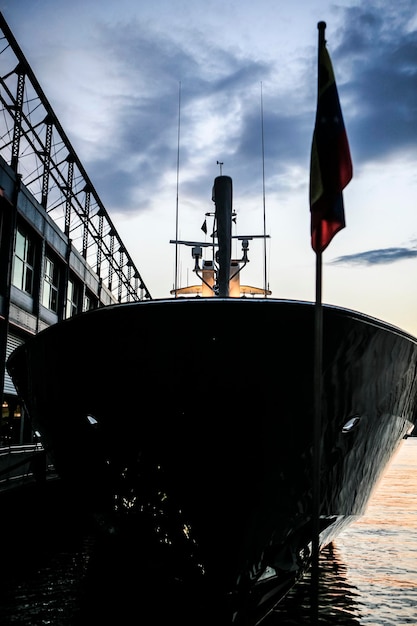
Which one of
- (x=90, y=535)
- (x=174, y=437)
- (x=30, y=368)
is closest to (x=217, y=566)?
(x=174, y=437)

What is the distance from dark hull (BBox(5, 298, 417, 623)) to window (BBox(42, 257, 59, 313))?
19.6 m

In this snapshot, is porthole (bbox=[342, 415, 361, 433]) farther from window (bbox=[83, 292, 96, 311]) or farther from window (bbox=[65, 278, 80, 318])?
window (bbox=[83, 292, 96, 311])

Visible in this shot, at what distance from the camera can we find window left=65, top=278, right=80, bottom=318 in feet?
98.0

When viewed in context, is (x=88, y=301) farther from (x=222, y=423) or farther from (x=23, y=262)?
(x=222, y=423)

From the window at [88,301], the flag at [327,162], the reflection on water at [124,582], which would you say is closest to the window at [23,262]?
the reflection on water at [124,582]

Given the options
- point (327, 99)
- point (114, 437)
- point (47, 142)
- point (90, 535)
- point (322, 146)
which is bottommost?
point (90, 535)

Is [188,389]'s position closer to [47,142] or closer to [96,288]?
[47,142]

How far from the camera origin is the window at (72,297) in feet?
98.0

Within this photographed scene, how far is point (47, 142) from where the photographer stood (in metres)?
24.7

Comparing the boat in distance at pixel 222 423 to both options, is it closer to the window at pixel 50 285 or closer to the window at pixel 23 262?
the window at pixel 23 262

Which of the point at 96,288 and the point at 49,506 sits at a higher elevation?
the point at 96,288

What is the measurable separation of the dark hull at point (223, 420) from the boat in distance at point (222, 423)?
0.6 inches

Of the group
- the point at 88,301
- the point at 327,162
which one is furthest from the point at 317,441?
the point at 88,301

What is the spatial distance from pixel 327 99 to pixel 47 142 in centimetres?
2232
